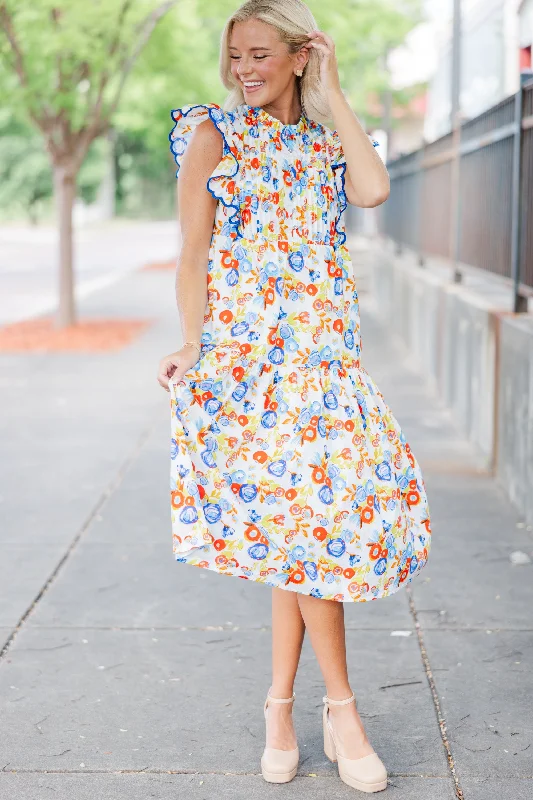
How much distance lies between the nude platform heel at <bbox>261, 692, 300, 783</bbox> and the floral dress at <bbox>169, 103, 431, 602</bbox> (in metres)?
0.46

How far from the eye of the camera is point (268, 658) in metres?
4.05

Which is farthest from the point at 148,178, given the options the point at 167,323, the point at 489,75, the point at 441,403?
the point at 441,403

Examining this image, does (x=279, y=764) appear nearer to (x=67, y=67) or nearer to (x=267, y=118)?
(x=267, y=118)

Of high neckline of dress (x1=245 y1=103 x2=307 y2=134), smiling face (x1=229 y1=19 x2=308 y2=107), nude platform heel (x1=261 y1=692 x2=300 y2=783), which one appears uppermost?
smiling face (x1=229 y1=19 x2=308 y2=107)

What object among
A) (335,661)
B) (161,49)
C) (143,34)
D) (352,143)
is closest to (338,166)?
(352,143)

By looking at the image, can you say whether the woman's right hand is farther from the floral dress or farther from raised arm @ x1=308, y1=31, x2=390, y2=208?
raised arm @ x1=308, y1=31, x2=390, y2=208

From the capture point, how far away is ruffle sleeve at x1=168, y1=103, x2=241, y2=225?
3057 millimetres

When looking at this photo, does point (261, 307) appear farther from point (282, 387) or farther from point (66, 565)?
point (66, 565)

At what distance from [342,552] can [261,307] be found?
2.10 ft

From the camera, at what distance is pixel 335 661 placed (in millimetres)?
3189

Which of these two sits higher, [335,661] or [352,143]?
[352,143]

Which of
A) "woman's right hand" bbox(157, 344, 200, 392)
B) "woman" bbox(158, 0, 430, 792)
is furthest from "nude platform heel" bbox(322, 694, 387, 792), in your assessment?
"woman's right hand" bbox(157, 344, 200, 392)

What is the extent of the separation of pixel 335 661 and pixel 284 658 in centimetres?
15

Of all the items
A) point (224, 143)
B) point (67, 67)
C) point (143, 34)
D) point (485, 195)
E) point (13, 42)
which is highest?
point (143, 34)
